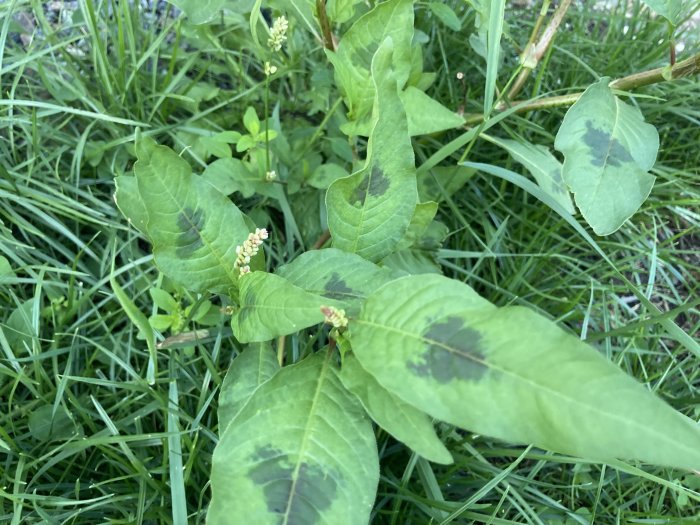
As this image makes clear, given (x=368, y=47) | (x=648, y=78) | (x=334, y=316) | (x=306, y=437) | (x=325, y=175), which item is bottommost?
(x=306, y=437)

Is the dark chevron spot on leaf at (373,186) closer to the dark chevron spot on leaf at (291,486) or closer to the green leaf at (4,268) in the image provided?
the dark chevron spot on leaf at (291,486)

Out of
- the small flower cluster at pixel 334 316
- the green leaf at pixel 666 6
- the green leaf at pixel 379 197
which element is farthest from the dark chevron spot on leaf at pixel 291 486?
the green leaf at pixel 666 6

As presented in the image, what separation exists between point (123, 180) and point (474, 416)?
104cm

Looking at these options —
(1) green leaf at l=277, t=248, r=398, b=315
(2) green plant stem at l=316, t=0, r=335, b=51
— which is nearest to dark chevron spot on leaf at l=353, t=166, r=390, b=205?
(1) green leaf at l=277, t=248, r=398, b=315

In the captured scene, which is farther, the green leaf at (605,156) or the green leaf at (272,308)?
the green leaf at (605,156)

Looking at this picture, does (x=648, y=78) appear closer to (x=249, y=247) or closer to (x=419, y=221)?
(x=419, y=221)

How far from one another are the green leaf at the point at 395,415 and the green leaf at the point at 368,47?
2.70ft

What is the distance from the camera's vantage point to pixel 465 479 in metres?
1.78

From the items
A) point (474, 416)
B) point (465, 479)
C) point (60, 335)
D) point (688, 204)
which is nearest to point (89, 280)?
point (60, 335)

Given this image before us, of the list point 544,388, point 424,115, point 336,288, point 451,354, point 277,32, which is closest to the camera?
point 544,388

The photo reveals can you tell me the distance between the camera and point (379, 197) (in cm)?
146

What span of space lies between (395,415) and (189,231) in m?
0.64

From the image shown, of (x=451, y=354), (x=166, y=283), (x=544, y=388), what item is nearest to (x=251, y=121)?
(x=166, y=283)

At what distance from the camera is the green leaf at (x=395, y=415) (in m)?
1.11
